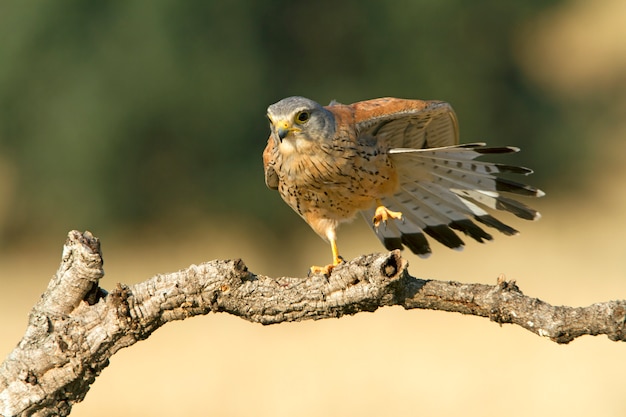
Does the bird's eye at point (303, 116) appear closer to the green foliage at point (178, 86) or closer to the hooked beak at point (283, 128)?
the hooked beak at point (283, 128)

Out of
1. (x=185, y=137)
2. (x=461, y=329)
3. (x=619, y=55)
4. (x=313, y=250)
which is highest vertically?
(x=619, y=55)

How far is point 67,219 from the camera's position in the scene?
453 inches

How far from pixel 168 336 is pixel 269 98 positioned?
3322 mm

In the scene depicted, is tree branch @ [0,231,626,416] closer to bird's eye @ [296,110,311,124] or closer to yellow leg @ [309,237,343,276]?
yellow leg @ [309,237,343,276]

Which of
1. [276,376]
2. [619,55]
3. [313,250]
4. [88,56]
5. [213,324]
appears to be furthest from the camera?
[619,55]

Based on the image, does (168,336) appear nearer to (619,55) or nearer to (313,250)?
(313,250)

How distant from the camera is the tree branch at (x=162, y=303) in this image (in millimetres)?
3238

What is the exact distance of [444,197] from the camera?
200 inches

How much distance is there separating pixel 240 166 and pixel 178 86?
4.45 feet

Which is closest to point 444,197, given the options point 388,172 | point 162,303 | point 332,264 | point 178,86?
point 388,172

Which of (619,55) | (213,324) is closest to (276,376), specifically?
(213,324)

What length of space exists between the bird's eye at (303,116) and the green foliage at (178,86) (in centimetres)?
638

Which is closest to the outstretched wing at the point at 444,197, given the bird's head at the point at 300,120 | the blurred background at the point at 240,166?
the bird's head at the point at 300,120

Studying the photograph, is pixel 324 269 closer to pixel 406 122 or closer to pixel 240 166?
pixel 406 122
